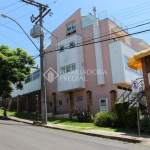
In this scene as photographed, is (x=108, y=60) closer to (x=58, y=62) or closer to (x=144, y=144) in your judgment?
(x=58, y=62)

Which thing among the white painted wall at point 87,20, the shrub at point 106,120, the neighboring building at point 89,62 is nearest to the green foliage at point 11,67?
the neighboring building at point 89,62

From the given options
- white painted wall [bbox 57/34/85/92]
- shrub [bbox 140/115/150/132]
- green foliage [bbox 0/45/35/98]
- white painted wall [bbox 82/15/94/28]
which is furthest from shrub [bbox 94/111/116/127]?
white painted wall [bbox 82/15/94/28]

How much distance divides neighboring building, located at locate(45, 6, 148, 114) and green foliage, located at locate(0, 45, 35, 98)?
385 cm

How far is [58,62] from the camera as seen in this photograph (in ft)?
81.8

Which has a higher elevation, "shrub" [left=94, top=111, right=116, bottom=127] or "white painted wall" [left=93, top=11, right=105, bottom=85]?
"white painted wall" [left=93, top=11, right=105, bottom=85]

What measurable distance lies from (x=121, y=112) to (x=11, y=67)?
13027 millimetres

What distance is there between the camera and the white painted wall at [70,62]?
22409mm

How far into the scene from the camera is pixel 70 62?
23.3 meters

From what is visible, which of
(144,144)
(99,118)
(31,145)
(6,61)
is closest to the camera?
(31,145)

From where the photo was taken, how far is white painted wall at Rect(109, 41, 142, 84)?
1991cm

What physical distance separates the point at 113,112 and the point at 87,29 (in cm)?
1170

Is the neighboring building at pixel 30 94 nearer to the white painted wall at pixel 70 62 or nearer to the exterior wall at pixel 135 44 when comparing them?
the white painted wall at pixel 70 62

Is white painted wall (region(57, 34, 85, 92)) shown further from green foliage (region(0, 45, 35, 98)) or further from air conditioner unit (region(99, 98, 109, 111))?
green foliage (region(0, 45, 35, 98))

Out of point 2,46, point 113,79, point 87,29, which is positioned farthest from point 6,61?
point 113,79
